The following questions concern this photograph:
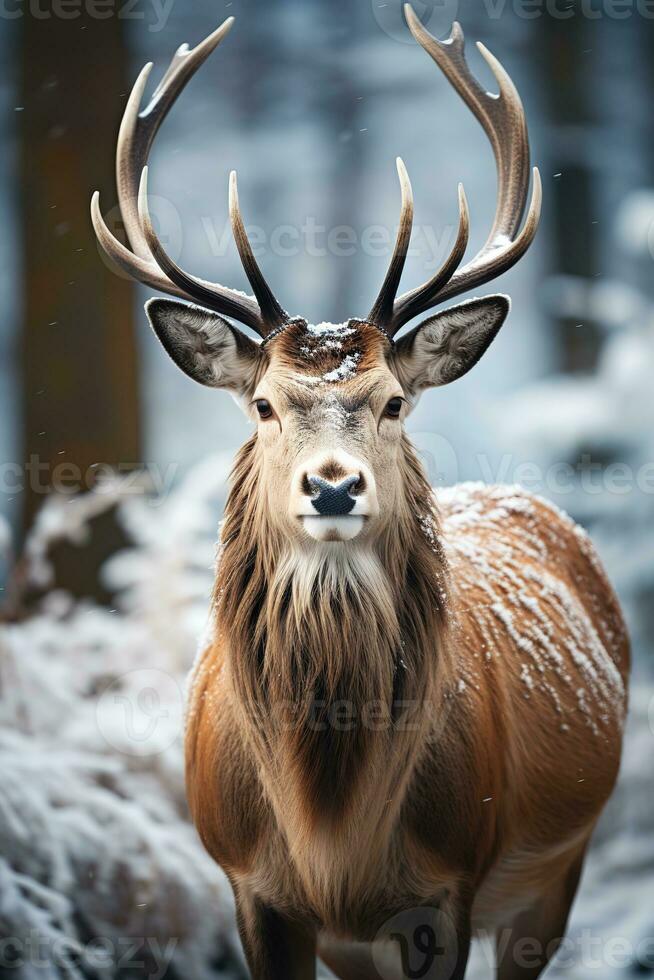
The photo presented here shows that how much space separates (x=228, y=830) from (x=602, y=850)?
11.5 feet

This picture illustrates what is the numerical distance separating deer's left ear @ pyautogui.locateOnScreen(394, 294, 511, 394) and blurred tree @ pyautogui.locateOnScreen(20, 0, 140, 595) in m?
3.22

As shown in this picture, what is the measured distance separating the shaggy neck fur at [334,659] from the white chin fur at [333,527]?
0.16 m

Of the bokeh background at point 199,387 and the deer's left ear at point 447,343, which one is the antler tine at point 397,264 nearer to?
the deer's left ear at point 447,343

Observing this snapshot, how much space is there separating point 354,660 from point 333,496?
0.55 m

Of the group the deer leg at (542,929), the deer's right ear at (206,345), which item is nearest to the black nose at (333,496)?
the deer's right ear at (206,345)

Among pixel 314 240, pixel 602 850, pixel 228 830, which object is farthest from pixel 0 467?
pixel 602 850

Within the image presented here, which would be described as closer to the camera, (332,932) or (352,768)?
(352,768)

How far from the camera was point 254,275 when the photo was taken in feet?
9.98

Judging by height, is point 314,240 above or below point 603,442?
above

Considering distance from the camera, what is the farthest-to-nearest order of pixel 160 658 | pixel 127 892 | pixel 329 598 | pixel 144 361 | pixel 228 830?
1. pixel 144 361
2. pixel 160 658
3. pixel 127 892
4. pixel 228 830
5. pixel 329 598

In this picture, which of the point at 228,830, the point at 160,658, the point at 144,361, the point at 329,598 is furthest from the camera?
the point at 144,361

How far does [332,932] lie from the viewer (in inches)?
124

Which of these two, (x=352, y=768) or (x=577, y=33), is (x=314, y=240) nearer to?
(x=577, y=33)

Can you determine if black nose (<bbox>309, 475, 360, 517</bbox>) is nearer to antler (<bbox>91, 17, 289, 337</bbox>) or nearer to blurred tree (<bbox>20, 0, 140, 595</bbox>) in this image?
antler (<bbox>91, 17, 289, 337</bbox>)
